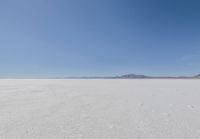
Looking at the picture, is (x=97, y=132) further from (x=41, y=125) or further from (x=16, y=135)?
(x=16, y=135)

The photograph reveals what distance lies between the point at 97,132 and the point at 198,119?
205 centimetres

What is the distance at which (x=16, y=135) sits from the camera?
2199 millimetres

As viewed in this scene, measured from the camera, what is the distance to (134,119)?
3.04 metres

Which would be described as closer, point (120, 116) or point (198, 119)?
point (198, 119)

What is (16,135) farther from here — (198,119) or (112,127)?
(198,119)

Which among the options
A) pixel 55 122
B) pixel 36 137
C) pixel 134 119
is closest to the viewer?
pixel 36 137

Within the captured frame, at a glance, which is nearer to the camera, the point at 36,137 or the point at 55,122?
the point at 36,137

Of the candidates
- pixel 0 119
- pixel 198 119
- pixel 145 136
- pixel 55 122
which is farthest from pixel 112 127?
pixel 0 119

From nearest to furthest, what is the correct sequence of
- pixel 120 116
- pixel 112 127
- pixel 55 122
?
pixel 112 127, pixel 55 122, pixel 120 116

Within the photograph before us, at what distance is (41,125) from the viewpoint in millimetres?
2637

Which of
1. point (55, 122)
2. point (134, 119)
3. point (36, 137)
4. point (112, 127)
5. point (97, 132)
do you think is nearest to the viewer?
point (36, 137)

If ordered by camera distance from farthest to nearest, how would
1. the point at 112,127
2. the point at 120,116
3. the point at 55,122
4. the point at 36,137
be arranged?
the point at 120,116 < the point at 55,122 < the point at 112,127 < the point at 36,137

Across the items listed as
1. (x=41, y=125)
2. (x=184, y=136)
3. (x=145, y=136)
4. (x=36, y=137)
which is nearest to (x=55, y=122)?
(x=41, y=125)

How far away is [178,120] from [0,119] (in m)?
3.40
